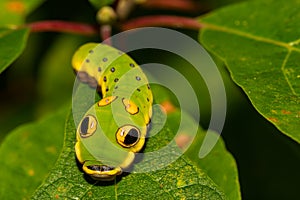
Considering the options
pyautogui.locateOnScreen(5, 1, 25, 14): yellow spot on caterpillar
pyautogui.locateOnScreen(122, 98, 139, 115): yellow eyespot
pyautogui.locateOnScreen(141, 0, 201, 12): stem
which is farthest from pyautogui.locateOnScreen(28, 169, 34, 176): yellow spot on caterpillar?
pyautogui.locateOnScreen(141, 0, 201, 12): stem

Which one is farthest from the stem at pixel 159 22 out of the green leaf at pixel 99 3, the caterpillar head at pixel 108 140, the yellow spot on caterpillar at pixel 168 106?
the caterpillar head at pixel 108 140

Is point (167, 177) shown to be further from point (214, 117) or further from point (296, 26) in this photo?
point (214, 117)

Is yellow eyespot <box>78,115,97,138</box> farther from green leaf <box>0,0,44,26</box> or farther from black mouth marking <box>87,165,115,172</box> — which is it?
green leaf <box>0,0,44,26</box>

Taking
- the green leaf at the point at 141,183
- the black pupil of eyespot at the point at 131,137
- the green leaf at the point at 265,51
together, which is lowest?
the green leaf at the point at 141,183

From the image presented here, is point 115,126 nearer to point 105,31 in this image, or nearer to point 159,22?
point 105,31

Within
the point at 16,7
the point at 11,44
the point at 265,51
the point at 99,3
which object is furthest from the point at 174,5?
the point at 11,44

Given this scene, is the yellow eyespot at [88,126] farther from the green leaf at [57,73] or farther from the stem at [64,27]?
the green leaf at [57,73]
